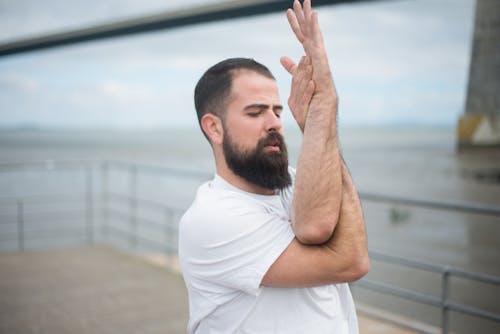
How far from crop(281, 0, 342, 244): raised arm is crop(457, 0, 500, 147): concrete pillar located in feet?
4.62

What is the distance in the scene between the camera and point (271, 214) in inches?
29.5

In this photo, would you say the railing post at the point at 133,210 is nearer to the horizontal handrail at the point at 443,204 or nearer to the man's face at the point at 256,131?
the horizontal handrail at the point at 443,204

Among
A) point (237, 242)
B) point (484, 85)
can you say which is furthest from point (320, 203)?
point (484, 85)

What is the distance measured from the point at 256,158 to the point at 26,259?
3220mm

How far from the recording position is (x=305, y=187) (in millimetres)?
660

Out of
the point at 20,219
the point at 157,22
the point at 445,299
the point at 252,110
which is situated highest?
the point at 157,22

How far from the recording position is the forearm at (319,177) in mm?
659

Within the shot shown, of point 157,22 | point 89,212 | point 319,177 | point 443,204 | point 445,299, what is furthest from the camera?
point 89,212

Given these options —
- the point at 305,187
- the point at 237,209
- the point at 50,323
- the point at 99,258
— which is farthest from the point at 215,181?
the point at 99,258

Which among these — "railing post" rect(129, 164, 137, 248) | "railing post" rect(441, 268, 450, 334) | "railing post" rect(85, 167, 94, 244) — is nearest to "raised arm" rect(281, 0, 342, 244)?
"railing post" rect(441, 268, 450, 334)

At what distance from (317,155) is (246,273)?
192 millimetres

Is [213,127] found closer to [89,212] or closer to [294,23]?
[294,23]

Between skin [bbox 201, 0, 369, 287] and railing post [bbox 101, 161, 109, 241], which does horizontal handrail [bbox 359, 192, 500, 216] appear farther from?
railing post [bbox 101, 161, 109, 241]

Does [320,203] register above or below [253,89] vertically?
below
